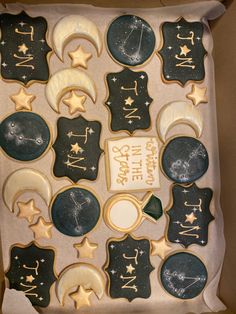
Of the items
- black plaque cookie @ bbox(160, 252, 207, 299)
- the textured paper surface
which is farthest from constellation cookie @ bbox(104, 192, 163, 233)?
black plaque cookie @ bbox(160, 252, 207, 299)

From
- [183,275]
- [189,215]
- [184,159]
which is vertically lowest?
[183,275]

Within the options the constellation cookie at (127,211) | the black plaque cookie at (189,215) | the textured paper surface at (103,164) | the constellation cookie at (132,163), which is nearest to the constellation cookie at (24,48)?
the textured paper surface at (103,164)

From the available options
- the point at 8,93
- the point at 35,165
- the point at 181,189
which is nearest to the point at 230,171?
the point at 181,189

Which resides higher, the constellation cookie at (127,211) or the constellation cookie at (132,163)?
the constellation cookie at (132,163)

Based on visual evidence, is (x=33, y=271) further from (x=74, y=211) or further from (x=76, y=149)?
(x=76, y=149)

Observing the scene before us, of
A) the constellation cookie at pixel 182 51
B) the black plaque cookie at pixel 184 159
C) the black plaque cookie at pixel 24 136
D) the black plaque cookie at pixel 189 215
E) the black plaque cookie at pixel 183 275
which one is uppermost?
the constellation cookie at pixel 182 51

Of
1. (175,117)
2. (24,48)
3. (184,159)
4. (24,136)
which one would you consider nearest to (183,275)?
(184,159)

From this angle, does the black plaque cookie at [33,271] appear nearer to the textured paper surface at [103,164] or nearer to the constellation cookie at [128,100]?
the textured paper surface at [103,164]
